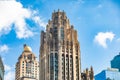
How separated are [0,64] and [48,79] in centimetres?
6148

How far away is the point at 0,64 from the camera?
14175cm

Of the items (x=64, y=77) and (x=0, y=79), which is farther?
(x=64, y=77)

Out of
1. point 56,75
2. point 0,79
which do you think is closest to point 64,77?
point 56,75

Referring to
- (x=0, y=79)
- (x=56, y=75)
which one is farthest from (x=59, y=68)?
(x=0, y=79)

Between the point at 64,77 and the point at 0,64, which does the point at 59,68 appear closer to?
the point at 64,77

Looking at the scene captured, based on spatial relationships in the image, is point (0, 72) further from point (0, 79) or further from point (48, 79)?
point (48, 79)

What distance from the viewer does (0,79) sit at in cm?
14462

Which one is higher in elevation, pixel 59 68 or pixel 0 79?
Result: pixel 59 68

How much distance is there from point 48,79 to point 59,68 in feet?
28.4

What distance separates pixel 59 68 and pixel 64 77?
18.8 feet

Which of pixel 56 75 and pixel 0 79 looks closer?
pixel 0 79

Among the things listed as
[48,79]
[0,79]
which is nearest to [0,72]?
[0,79]

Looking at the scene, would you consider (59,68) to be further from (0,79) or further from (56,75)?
(0,79)

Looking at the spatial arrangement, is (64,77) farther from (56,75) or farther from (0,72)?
(0,72)
